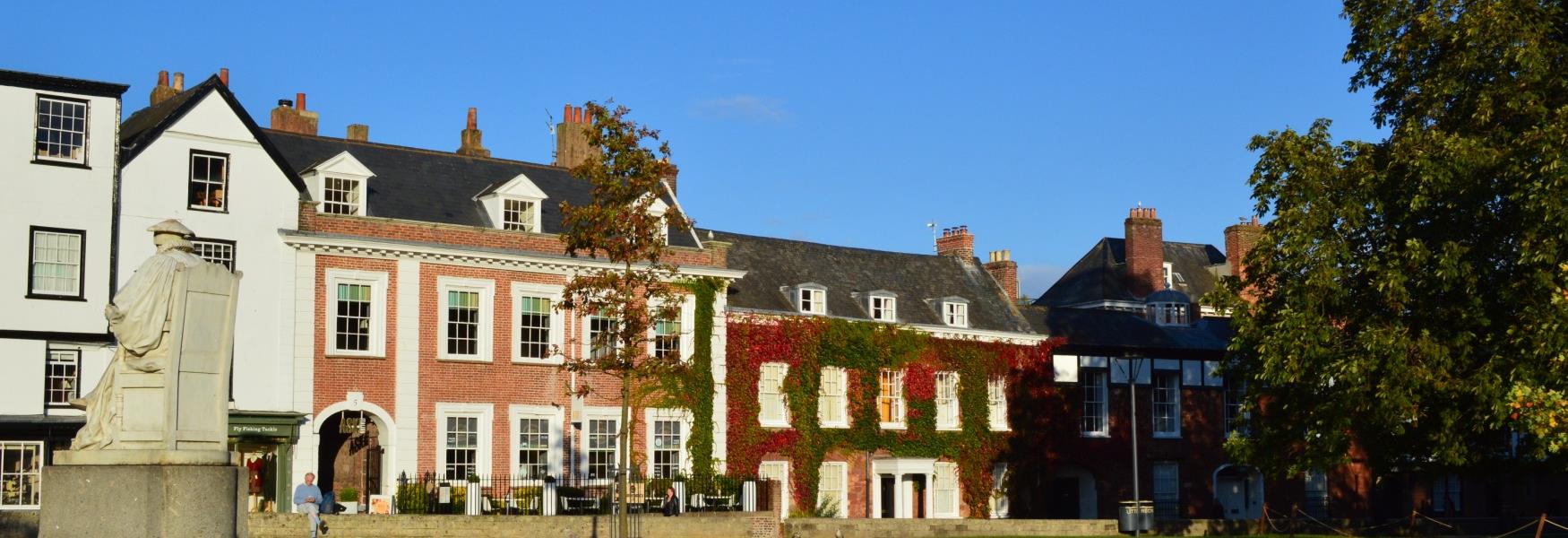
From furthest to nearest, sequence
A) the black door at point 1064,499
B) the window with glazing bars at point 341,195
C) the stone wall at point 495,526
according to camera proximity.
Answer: the black door at point 1064,499 → the window with glazing bars at point 341,195 → the stone wall at point 495,526

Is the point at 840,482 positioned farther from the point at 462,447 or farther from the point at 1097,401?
the point at 462,447

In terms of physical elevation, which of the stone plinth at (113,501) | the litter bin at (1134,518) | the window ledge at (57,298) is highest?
the window ledge at (57,298)

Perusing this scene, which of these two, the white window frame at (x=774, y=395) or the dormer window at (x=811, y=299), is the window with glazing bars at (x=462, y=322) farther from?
the dormer window at (x=811, y=299)

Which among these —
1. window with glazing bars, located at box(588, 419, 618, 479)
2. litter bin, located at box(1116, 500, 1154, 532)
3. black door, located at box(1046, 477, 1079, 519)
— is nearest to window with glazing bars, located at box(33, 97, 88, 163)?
window with glazing bars, located at box(588, 419, 618, 479)

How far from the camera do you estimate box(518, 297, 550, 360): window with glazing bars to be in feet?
136

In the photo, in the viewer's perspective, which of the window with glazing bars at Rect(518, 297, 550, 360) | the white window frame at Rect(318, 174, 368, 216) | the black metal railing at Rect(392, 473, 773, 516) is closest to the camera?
the black metal railing at Rect(392, 473, 773, 516)

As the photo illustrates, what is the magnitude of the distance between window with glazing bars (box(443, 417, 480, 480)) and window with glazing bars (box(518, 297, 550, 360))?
208 cm

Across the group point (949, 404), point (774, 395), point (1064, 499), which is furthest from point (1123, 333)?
point (774, 395)

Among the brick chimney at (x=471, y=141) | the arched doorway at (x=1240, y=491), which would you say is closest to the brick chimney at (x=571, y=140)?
the brick chimney at (x=471, y=141)

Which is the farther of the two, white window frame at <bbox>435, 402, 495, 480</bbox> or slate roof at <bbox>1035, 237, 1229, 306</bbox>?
slate roof at <bbox>1035, 237, 1229, 306</bbox>

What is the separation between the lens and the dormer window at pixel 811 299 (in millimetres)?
49156

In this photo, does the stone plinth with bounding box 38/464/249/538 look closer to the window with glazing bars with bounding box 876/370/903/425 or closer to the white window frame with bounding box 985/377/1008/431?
the window with glazing bars with bounding box 876/370/903/425

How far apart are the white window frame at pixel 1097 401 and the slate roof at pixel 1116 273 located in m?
13.2

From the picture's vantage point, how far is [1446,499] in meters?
60.0
